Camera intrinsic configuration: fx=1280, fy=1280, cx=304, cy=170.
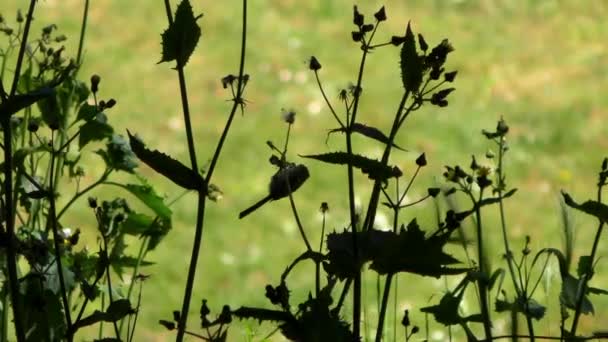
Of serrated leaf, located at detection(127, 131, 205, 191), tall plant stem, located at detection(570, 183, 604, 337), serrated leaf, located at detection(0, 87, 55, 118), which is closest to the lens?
serrated leaf, located at detection(0, 87, 55, 118)

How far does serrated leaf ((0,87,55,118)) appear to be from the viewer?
1.24 metres

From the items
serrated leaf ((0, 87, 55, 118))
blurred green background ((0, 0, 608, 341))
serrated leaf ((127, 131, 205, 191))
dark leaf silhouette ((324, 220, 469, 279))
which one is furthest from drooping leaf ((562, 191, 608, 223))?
blurred green background ((0, 0, 608, 341))

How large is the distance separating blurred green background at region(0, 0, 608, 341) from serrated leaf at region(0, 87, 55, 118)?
3684 mm

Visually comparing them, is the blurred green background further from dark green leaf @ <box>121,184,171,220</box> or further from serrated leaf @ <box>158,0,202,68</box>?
serrated leaf @ <box>158,0,202,68</box>

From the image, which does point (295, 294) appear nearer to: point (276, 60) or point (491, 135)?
point (276, 60)

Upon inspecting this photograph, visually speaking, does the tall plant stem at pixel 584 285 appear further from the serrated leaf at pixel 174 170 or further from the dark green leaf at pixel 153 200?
the dark green leaf at pixel 153 200

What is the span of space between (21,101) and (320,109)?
6.46m

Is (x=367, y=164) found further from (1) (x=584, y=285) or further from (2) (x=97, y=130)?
(2) (x=97, y=130)

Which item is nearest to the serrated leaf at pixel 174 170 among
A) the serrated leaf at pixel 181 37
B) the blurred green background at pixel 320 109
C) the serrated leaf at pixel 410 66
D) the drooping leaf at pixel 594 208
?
the serrated leaf at pixel 181 37

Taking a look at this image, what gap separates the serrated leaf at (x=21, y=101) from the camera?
4.07 feet

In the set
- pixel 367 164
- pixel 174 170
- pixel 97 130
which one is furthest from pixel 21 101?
pixel 97 130

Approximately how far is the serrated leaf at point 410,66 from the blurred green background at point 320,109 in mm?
3596

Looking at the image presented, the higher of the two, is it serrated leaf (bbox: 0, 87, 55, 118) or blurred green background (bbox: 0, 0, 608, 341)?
blurred green background (bbox: 0, 0, 608, 341)

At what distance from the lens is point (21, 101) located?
4.12ft
